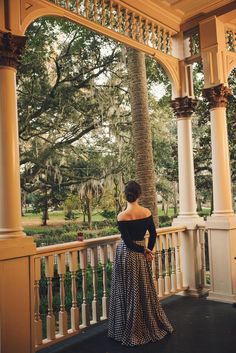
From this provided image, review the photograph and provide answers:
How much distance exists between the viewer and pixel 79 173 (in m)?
10.4

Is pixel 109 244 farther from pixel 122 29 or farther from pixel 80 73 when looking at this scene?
pixel 80 73

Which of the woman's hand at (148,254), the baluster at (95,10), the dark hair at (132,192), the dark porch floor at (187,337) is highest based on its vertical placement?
the baluster at (95,10)

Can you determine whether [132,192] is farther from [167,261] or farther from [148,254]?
[167,261]

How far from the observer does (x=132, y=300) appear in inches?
135

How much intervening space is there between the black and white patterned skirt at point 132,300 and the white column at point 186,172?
82.8 inches

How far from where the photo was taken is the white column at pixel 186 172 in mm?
5480

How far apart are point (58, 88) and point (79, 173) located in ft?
8.54

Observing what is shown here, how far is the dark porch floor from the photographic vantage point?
3381 mm

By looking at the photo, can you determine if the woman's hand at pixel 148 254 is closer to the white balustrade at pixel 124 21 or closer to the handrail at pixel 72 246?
the handrail at pixel 72 246

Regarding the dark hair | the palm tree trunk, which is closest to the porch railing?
the dark hair

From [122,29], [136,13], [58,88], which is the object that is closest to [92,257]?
[122,29]

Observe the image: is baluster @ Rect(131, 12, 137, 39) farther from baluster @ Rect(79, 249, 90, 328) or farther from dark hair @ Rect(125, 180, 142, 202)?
baluster @ Rect(79, 249, 90, 328)

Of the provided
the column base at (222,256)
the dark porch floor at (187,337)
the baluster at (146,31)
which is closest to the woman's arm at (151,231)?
the dark porch floor at (187,337)

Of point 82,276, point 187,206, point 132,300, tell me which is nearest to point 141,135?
point 187,206
